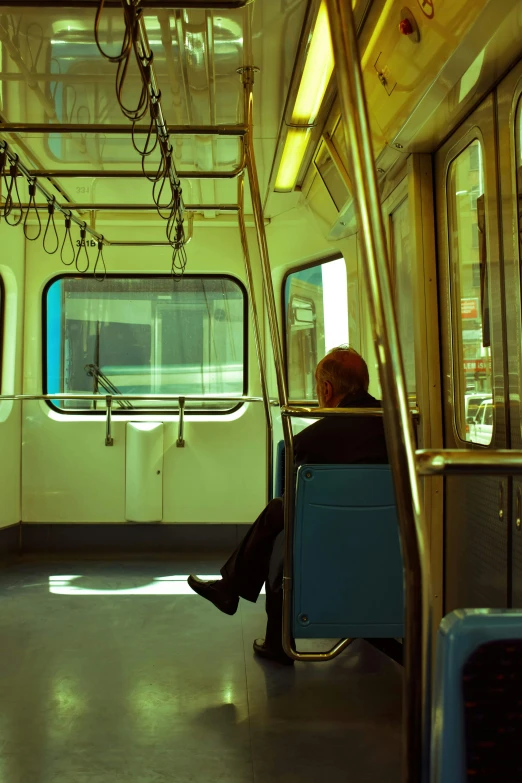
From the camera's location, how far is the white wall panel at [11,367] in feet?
16.5

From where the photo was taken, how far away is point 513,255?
7.45 ft

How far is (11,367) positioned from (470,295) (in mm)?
3554

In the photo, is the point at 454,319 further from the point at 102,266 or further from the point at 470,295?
the point at 102,266

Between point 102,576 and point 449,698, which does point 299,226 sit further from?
point 449,698

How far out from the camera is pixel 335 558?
90.9 inches

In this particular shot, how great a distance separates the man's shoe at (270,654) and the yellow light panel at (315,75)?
A: 2.27m

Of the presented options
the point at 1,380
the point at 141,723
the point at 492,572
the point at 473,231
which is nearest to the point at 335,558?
the point at 492,572

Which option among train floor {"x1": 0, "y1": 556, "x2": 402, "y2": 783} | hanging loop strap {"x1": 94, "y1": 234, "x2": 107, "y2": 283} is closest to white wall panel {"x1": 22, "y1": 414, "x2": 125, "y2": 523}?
hanging loop strap {"x1": 94, "y1": 234, "x2": 107, "y2": 283}

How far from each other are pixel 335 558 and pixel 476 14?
5.11 feet

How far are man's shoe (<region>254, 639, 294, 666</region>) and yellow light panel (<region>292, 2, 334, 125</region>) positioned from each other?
2269 millimetres

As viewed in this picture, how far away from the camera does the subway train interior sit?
34.1 inches

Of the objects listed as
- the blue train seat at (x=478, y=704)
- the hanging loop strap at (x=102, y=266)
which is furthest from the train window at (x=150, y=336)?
the blue train seat at (x=478, y=704)

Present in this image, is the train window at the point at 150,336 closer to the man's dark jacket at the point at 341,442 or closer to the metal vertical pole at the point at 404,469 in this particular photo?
the man's dark jacket at the point at 341,442

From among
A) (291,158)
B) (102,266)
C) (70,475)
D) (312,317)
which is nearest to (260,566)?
(291,158)
